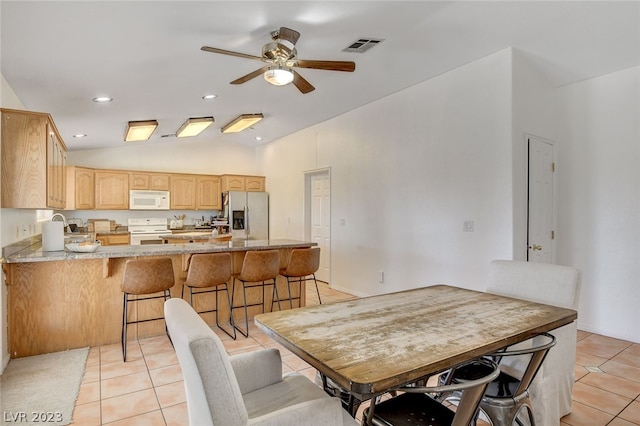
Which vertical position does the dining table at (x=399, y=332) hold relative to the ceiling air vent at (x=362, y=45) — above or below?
below

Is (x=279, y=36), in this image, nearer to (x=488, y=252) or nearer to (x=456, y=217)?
(x=456, y=217)

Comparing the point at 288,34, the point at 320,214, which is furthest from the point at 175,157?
the point at 288,34

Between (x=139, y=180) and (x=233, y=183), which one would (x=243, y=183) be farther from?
(x=139, y=180)

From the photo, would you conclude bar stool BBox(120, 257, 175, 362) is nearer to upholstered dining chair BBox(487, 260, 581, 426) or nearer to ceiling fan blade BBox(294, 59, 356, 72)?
ceiling fan blade BBox(294, 59, 356, 72)

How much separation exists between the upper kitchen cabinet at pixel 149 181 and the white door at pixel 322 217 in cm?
313

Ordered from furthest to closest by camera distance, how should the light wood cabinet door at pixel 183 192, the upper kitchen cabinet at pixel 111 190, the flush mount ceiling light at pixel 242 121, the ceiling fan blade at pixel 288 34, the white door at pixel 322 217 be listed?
the light wood cabinet door at pixel 183 192
the upper kitchen cabinet at pixel 111 190
the white door at pixel 322 217
the flush mount ceiling light at pixel 242 121
the ceiling fan blade at pixel 288 34

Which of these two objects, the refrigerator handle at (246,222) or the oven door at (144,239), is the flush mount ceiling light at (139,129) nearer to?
the oven door at (144,239)

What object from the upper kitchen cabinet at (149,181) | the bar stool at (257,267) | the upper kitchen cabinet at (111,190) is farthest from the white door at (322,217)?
the upper kitchen cabinet at (111,190)

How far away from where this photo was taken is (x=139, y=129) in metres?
5.42

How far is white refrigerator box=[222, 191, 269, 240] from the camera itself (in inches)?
296

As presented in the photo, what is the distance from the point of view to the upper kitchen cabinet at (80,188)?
630 centimetres

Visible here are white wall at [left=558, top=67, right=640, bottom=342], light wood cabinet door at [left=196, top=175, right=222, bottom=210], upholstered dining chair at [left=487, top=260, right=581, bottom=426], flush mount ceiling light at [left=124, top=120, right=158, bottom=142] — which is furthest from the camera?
light wood cabinet door at [left=196, top=175, right=222, bottom=210]

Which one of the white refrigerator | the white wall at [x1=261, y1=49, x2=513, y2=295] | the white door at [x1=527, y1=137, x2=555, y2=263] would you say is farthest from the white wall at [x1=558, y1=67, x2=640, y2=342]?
the white refrigerator

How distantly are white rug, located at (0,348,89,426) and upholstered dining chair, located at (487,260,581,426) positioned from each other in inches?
109
